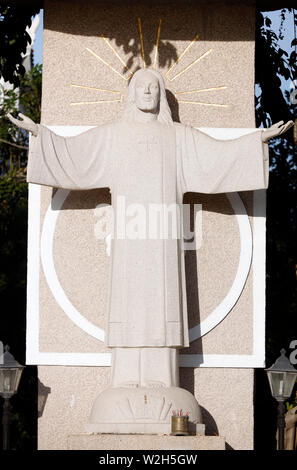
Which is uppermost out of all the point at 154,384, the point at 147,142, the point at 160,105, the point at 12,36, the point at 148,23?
the point at 12,36

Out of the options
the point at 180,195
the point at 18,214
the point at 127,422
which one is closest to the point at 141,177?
the point at 180,195

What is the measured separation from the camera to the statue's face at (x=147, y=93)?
1205 cm

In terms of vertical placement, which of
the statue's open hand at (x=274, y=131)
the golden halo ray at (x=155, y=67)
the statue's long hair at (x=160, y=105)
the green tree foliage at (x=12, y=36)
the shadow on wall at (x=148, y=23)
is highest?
the green tree foliage at (x=12, y=36)

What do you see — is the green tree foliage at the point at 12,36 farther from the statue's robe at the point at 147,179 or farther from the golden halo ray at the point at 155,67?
the statue's robe at the point at 147,179

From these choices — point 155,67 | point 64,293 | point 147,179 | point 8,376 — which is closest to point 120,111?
point 155,67

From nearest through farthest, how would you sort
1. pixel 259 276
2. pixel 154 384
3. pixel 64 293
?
pixel 154 384 < pixel 64 293 < pixel 259 276

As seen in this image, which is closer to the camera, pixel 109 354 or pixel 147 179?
pixel 147 179

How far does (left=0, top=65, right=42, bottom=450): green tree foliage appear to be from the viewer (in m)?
21.0

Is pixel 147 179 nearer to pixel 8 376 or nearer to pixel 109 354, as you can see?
pixel 109 354

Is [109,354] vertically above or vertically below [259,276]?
below

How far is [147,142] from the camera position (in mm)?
11977

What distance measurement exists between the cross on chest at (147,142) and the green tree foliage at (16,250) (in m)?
9.23

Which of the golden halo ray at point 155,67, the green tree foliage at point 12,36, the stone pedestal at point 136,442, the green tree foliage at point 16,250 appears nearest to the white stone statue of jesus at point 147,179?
the golden halo ray at point 155,67

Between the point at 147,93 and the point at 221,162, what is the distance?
93 cm
